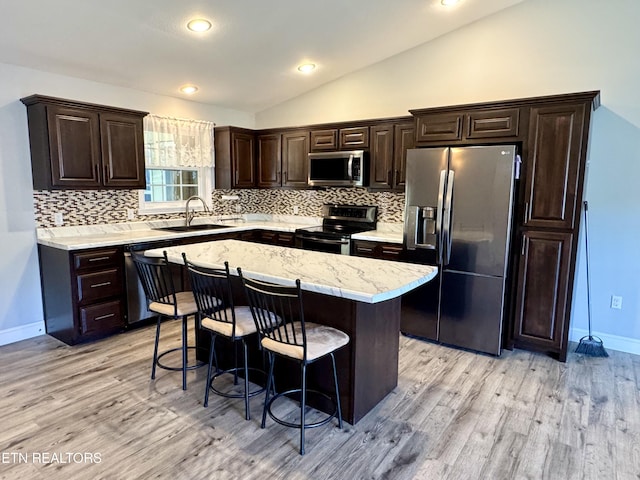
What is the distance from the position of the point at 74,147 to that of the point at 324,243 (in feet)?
8.38

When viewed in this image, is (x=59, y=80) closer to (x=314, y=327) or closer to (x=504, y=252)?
(x=314, y=327)

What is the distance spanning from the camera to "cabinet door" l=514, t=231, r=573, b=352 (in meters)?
3.29

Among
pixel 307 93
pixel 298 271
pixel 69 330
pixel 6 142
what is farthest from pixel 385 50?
pixel 69 330

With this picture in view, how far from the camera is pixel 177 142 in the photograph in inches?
190

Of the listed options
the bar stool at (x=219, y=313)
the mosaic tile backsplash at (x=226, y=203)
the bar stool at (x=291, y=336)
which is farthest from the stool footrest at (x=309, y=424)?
the mosaic tile backsplash at (x=226, y=203)

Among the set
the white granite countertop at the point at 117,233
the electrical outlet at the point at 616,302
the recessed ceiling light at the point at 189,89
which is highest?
the recessed ceiling light at the point at 189,89

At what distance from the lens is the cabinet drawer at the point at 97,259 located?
3506mm

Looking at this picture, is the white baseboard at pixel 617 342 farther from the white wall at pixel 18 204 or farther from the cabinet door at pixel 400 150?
the white wall at pixel 18 204

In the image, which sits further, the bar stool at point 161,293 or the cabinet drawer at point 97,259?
the cabinet drawer at point 97,259

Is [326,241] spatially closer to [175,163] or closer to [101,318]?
[175,163]

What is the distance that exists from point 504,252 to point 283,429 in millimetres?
2182

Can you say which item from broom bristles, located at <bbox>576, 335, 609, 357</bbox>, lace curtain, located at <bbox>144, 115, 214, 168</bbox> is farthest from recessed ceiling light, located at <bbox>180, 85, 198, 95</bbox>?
broom bristles, located at <bbox>576, 335, 609, 357</bbox>

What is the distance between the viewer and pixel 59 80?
12.5ft

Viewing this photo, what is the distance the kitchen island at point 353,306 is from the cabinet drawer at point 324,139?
2.28m
